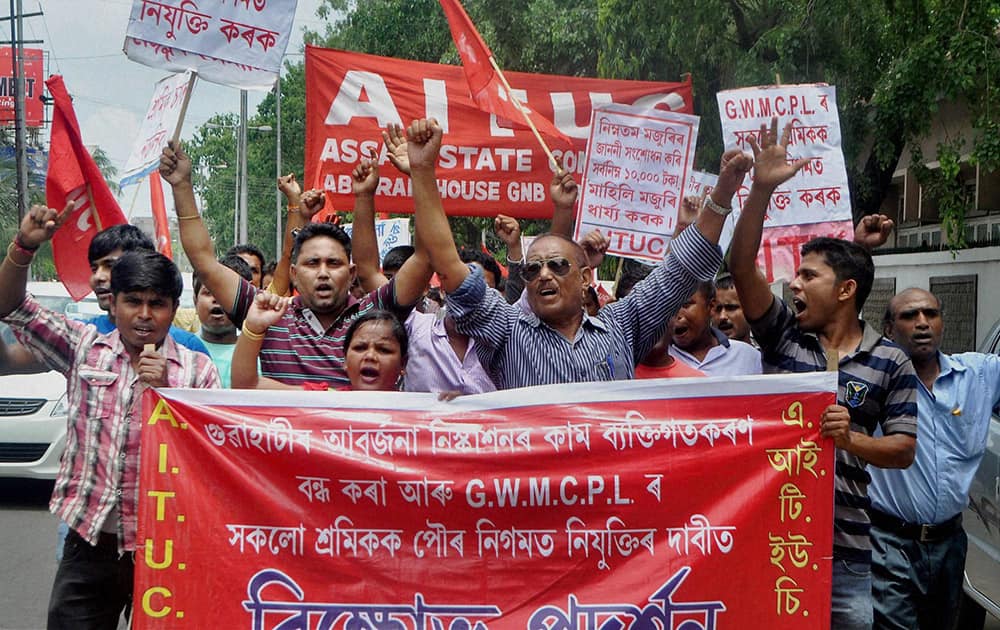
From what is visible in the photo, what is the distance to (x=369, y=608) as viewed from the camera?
3.57 m

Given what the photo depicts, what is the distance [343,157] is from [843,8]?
640cm

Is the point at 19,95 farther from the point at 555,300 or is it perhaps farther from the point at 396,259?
the point at 555,300

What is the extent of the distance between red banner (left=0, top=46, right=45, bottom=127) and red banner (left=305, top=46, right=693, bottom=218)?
4252 centimetres

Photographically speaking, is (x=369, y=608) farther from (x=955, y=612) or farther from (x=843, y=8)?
(x=843, y=8)

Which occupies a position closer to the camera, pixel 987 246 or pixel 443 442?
pixel 443 442

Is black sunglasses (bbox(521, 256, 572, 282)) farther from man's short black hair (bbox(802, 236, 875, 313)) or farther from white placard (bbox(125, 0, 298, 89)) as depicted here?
white placard (bbox(125, 0, 298, 89))

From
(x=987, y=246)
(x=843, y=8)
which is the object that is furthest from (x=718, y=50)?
(x=987, y=246)

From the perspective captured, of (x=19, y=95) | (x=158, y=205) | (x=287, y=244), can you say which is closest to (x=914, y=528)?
(x=287, y=244)

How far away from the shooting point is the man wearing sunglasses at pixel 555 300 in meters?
3.99

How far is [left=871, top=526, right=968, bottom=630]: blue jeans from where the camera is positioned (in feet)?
14.7

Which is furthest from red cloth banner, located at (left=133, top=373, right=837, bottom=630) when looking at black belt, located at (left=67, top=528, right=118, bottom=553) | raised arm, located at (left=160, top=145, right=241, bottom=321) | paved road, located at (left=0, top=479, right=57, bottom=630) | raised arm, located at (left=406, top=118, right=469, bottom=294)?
paved road, located at (left=0, top=479, right=57, bottom=630)

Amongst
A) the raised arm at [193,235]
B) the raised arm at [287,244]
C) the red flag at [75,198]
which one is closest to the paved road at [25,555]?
the red flag at [75,198]

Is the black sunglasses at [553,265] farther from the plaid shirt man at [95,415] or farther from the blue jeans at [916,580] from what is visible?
the blue jeans at [916,580]

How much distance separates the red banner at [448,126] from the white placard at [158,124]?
2.20 metres
